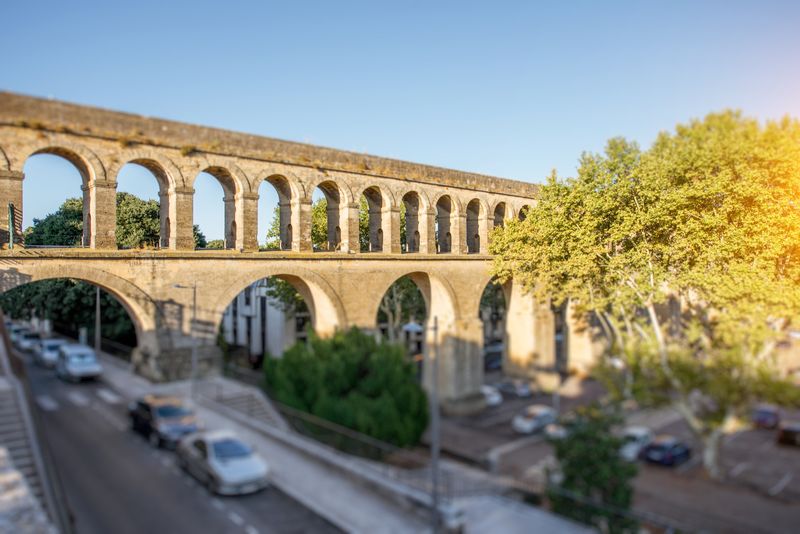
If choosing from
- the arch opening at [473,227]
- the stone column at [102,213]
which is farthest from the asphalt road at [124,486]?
the arch opening at [473,227]

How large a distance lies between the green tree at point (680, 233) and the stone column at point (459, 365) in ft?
13.6

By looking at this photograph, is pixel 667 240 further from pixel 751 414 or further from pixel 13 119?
pixel 13 119

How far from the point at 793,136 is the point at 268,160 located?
23689 millimetres

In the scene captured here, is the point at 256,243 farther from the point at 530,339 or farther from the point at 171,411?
the point at 530,339

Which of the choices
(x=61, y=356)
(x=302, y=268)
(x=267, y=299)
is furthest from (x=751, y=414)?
(x=61, y=356)

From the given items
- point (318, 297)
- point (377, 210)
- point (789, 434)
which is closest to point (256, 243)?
point (318, 297)

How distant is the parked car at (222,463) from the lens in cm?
1564

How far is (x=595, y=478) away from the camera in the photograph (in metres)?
14.8

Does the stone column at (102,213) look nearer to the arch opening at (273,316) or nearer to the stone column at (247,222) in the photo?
the stone column at (247,222)

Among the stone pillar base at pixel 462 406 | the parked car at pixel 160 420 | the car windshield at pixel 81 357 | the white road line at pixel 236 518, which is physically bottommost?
the white road line at pixel 236 518

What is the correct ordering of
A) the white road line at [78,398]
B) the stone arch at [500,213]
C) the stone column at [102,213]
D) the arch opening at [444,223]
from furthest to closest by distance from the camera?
the stone arch at [500,213], the arch opening at [444,223], the stone column at [102,213], the white road line at [78,398]

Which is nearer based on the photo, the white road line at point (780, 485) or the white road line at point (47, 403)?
the white road line at point (47, 403)

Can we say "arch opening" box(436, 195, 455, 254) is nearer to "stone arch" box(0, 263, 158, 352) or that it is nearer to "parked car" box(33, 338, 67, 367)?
"stone arch" box(0, 263, 158, 352)

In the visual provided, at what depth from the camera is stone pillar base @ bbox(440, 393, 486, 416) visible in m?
19.6
